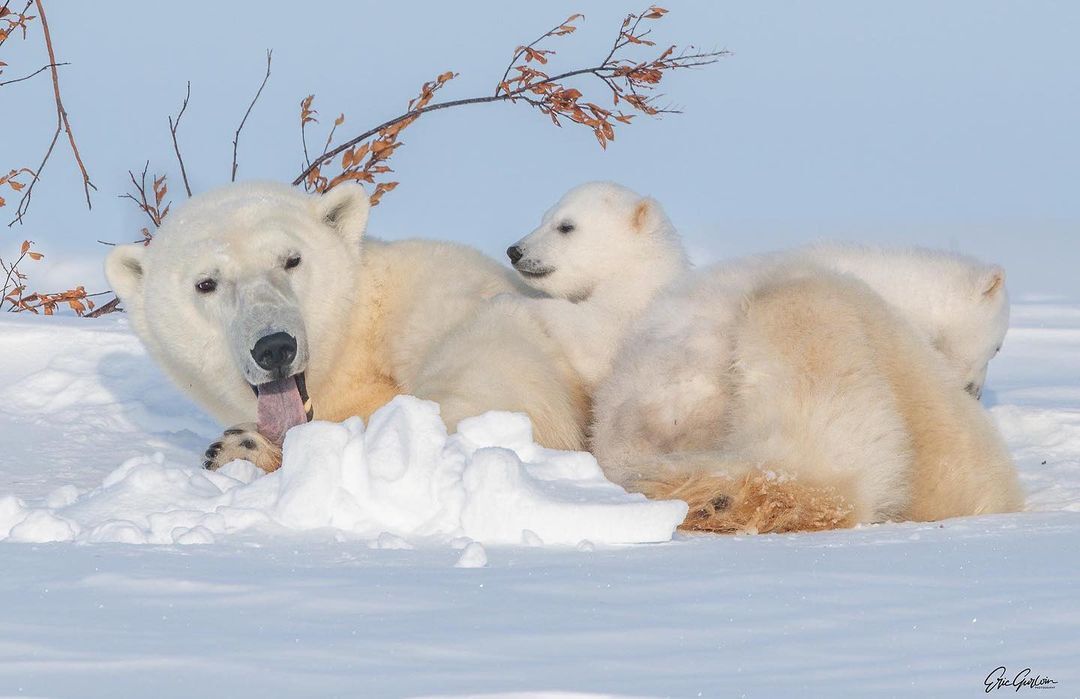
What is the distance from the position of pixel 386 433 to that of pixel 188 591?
93cm

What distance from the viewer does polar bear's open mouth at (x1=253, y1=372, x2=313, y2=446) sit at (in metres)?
4.37

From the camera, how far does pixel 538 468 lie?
3584 millimetres

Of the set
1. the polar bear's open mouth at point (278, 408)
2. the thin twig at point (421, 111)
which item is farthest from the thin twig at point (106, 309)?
the polar bear's open mouth at point (278, 408)

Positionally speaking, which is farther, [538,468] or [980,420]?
[980,420]

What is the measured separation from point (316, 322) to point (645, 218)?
1.25 m

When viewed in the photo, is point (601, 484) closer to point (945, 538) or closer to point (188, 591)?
point (945, 538)

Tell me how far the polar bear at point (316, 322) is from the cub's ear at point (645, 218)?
1.68ft

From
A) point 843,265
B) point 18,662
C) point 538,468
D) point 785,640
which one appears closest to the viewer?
point 18,662

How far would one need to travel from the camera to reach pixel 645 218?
4934 millimetres

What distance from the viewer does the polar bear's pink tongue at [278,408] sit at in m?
4.38

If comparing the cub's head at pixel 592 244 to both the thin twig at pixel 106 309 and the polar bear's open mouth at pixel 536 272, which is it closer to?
the polar bear's open mouth at pixel 536 272

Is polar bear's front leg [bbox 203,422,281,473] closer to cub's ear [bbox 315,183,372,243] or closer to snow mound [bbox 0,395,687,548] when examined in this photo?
snow mound [bbox 0,395,687,548]

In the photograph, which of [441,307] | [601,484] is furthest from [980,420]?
[441,307]

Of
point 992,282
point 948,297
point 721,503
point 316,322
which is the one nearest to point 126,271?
point 316,322
